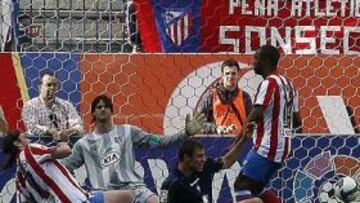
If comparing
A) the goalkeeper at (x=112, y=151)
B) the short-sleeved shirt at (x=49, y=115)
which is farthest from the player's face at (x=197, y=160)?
the short-sleeved shirt at (x=49, y=115)

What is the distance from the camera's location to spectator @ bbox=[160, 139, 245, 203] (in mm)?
6086

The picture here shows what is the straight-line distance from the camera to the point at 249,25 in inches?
370

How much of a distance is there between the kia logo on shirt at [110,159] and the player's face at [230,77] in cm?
149

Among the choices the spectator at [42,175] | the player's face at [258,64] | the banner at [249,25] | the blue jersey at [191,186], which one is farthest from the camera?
the banner at [249,25]

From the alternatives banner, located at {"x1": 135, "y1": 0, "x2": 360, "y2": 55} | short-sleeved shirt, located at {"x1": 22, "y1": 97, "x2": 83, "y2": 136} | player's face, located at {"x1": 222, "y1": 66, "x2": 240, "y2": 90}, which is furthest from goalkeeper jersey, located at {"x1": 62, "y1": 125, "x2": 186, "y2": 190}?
banner, located at {"x1": 135, "y1": 0, "x2": 360, "y2": 55}

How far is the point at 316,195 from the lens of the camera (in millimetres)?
7691

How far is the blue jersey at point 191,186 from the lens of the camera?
6078 millimetres

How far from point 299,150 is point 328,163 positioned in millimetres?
234

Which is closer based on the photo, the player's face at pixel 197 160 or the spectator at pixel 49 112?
the player's face at pixel 197 160

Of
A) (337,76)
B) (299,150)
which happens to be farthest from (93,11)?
(299,150)

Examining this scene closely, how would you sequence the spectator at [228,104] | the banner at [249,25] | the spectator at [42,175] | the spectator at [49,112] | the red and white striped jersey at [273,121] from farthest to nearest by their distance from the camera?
1. the banner at [249,25]
2. the spectator at [228,104]
3. the spectator at [49,112]
4. the red and white striped jersey at [273,121]
5. the spectator at [42,175]

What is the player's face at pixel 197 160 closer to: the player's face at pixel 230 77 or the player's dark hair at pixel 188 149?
the player's dark hair at pixel 188 149

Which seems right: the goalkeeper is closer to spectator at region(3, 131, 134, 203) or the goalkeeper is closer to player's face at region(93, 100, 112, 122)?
player's face at region(93, 100, 112, 122)

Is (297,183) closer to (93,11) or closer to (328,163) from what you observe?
(328,163)
